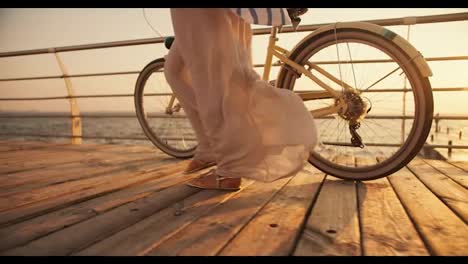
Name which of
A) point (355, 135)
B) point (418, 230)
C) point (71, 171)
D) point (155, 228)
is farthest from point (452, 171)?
point (71, 171)

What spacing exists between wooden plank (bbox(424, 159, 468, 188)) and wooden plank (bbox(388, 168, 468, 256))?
0.78ft

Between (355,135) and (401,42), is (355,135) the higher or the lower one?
the lower one

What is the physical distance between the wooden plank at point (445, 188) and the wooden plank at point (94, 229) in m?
1.03

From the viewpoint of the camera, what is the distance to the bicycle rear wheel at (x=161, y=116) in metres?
2.46

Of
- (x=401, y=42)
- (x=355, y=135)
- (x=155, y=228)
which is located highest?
(x=401, y=42)

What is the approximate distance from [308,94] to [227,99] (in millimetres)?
556

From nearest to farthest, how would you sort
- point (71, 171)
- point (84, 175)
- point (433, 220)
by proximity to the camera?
point (433, 220) → point (84, 175) → point (71, 171)

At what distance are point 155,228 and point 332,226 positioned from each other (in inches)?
20.7

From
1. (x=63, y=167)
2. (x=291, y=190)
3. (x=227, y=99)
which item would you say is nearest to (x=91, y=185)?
(x=63, y=167)

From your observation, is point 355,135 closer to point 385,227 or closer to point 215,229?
point 385,227

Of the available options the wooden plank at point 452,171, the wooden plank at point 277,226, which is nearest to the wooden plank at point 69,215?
the wooden plank at point 277,226

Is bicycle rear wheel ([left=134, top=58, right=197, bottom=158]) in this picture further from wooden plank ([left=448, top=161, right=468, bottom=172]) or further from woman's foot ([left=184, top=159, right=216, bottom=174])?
wooden plank ([left=448, top=161, right=468, bottom=172])

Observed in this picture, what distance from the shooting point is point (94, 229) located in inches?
36.7
